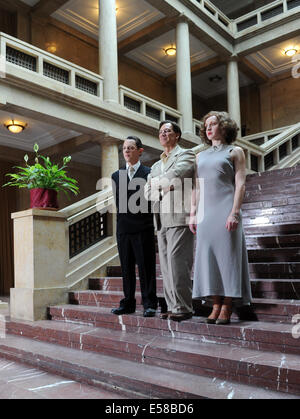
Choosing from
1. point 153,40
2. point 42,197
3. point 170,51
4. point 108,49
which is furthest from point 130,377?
point 170,51

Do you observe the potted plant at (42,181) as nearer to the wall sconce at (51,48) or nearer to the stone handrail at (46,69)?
the stone handrail at (46,69)

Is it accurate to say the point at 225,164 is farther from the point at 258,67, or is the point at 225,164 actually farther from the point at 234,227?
the point at 258,67

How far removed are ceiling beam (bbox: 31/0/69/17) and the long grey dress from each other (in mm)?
10987

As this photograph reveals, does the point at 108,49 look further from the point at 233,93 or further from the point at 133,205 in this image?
the point at 133,205

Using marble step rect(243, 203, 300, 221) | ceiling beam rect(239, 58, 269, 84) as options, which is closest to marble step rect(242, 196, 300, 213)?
marble step rect(243, 203, 300, 221)

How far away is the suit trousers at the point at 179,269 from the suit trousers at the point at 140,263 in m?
0.31

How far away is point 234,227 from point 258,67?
16.3 m

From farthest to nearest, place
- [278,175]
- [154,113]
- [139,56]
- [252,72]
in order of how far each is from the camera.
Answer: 1. [252,72]
2. [139,56]
3. [154,113]
4. [278,175]

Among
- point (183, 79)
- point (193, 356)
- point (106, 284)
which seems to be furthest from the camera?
point (183, 79)

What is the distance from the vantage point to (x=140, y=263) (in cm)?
393

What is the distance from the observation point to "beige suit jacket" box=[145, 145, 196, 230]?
11.7 feet

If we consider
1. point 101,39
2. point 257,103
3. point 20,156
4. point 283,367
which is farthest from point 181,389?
point 257,103

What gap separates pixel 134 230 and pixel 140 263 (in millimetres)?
328
